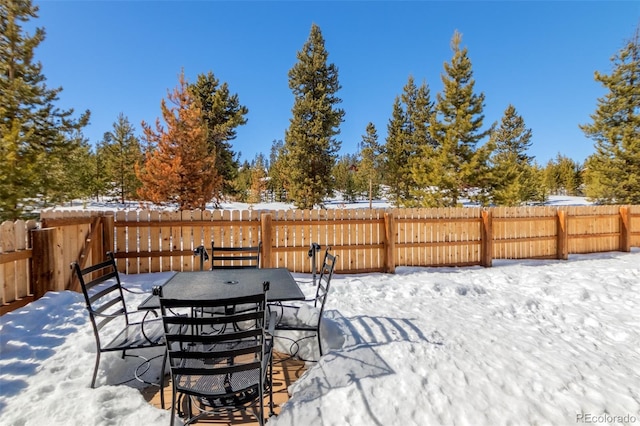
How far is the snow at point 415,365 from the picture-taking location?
237cm

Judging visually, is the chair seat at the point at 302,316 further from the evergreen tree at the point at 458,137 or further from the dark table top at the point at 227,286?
the evergreen tree at the point at 458,137

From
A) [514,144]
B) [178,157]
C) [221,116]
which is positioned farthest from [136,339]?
[514,144]

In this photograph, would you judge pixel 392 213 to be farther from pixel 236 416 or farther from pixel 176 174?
pixel 176 174

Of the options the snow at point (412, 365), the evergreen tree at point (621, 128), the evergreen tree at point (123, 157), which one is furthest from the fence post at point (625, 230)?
the evergreen tree at point (123, 157)

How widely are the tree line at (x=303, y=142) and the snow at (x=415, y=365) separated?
5.19m

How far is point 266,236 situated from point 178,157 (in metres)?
8.54

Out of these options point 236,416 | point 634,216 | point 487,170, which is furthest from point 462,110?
point 236,416

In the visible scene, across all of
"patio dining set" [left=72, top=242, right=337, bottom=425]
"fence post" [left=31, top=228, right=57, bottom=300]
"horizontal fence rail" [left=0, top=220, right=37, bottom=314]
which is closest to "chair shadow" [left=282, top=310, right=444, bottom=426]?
"patio dining set" [left=72, top=242, right=337, bottom=425]

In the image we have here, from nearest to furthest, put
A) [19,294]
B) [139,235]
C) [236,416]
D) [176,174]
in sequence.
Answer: [236,416]
[19,294]
[139,235]
[176,174]

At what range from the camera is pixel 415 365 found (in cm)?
303

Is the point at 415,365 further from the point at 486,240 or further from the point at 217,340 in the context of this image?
the point at 486,240

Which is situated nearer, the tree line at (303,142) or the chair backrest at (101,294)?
the chair backrest at (101,294)

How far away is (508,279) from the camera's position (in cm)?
682

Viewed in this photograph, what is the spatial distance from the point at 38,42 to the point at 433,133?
1858cm
